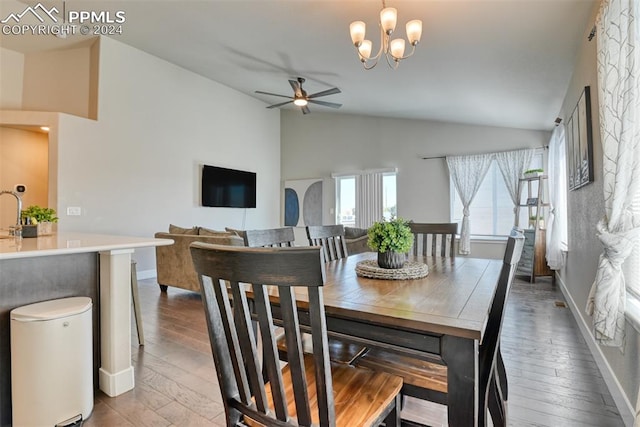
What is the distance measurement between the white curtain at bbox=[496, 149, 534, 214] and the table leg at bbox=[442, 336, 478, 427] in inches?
202

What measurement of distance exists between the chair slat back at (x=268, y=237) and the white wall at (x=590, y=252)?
5.89 feet

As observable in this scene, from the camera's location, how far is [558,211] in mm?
4188

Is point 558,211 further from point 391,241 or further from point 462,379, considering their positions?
point 462,379

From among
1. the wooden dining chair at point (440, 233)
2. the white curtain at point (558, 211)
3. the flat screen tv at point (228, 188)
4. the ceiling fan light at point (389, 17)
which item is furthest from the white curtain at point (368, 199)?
the ceiling fan light at point (389, 17)

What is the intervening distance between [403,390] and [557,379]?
1.53m

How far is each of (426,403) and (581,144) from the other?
7.87 feet

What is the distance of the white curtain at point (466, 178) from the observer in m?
5.46

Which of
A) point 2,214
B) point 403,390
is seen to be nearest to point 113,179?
point 2,214

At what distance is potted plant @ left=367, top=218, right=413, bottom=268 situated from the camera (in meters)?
1.54

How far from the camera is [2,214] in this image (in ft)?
14.9

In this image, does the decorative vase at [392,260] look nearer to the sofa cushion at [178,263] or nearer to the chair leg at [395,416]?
the chair leg at [395,416]

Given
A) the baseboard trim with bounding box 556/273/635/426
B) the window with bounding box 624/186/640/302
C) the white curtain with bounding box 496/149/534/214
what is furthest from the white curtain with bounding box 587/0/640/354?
the white curtain with bounding box 496/149/534/214
